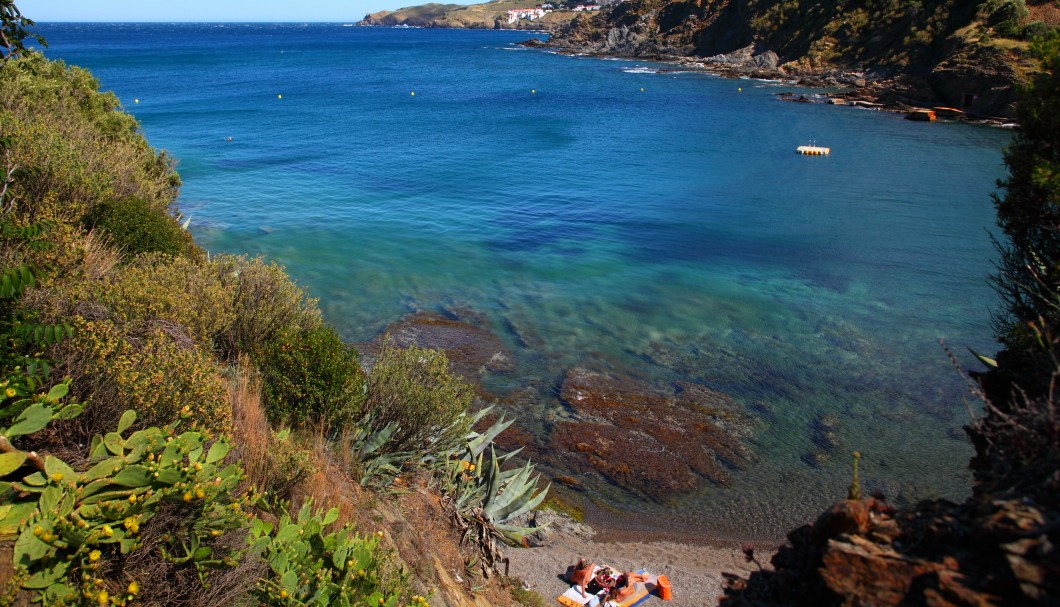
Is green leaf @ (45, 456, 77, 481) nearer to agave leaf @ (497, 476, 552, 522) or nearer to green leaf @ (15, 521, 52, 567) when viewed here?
green leaf @ (15, 521, 52, 567)

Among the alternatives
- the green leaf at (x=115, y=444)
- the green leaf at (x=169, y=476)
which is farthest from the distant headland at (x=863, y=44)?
the green leaf at (x=115, y=444)

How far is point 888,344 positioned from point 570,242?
12444 millimetres

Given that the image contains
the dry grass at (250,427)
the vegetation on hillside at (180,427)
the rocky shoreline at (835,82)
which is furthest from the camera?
the rocky shoreline at (835,82)

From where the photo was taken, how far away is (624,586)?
410 inches

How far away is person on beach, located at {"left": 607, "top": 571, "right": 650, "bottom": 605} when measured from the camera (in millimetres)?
10109

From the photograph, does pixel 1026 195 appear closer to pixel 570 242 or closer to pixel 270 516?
pixel 270 516

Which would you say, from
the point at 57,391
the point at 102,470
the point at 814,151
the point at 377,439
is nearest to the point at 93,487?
the point at 102,470

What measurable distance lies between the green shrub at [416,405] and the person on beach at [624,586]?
10.4 feet

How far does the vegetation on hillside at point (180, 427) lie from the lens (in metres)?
5.05

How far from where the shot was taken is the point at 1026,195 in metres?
8.55

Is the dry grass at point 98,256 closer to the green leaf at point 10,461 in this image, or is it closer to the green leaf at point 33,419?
the green leaf at point 33,419

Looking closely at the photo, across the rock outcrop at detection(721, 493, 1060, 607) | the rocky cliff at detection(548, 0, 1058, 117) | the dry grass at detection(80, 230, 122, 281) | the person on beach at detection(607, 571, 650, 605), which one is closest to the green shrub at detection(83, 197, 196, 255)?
the dry grass at detection(80, 230, 122, 281)

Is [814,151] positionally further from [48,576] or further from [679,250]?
[48,576]

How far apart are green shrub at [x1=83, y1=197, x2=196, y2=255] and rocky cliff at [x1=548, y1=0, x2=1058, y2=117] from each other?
3545 cm
